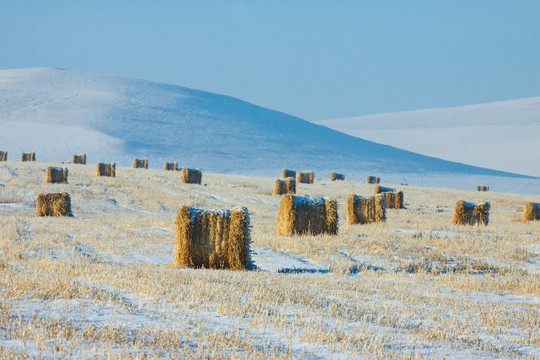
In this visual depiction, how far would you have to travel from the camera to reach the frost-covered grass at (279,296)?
19.1ft

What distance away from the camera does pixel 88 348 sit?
5.34 meters

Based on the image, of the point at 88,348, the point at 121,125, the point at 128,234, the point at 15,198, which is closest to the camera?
the point at 88,348

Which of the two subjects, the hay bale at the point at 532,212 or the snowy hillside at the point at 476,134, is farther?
the snowy hillside at the point at 476,134

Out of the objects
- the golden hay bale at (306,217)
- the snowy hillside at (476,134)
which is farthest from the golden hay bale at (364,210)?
the snowy hillside at (476,134)

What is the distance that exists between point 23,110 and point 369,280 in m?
102

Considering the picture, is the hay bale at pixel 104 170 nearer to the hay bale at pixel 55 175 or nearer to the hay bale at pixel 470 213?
the hay bale at pixel 55 175

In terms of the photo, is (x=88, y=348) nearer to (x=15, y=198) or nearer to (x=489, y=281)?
(x=489, y=281)

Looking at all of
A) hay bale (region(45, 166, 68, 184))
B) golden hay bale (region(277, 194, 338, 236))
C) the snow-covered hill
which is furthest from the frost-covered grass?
the snow-covered hill

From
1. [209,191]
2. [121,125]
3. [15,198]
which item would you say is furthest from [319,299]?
[121,125]

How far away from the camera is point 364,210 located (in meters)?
20.6

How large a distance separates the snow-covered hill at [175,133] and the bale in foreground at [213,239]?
6737cm

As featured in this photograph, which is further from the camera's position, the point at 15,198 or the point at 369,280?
the point at 15,198

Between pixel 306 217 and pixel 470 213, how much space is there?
783 cm

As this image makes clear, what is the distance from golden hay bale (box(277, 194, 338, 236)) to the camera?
16.2 m
